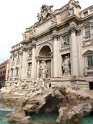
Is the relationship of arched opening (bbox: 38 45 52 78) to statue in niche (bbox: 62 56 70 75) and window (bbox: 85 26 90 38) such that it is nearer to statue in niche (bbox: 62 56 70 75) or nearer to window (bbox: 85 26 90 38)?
statue in niche (bbox: 62 56 70 75)

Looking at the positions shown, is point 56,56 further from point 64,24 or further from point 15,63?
point 15,63

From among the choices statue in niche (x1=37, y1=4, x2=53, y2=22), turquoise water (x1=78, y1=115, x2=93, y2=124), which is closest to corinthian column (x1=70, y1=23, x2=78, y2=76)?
statue in niche (x1=37, y1=4, x2=53, y2=22)

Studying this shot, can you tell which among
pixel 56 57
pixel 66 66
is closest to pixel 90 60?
pixel 66 66

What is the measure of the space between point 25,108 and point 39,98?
161 centimetres

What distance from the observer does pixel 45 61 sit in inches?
964

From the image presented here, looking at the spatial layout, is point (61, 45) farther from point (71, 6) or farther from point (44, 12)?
point (44, 12)

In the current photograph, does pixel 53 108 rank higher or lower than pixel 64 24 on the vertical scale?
lower

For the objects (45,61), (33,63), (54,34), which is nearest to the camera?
(54,34)

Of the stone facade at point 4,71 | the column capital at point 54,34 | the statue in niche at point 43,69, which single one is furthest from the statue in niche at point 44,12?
the stone facade at point 4,71

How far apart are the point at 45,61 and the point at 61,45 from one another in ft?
15.0

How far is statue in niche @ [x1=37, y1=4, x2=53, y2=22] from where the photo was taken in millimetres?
24919

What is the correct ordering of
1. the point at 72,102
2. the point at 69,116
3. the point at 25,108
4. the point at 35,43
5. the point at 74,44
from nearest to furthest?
the point at 69,116
the point at 72,102
the point at 25,108
the point at 74,44
the point at 35,43

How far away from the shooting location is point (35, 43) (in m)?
26.1

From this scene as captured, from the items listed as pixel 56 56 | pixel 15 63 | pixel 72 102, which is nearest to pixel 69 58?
pixel 56 56
